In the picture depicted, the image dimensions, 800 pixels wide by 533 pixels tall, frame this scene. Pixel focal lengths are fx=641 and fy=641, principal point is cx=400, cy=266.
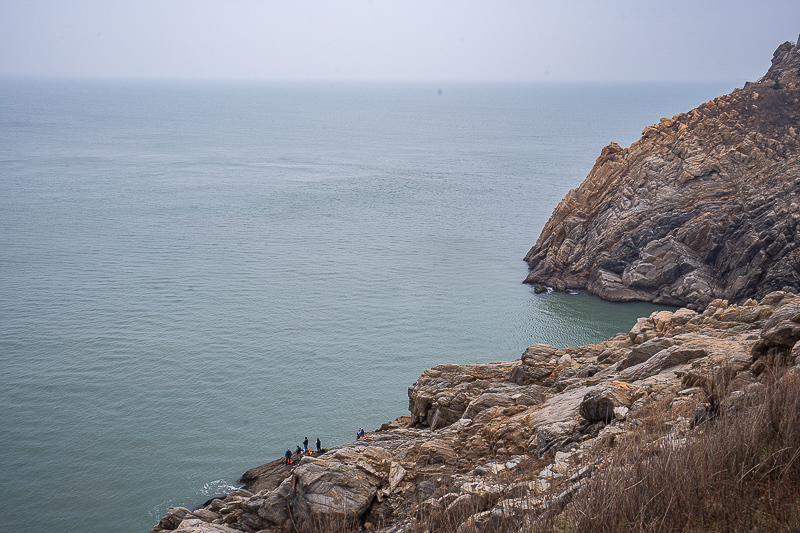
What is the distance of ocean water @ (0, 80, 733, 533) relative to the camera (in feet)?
92.9

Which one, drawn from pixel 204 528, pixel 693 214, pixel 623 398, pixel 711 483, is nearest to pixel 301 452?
pixel 204 528

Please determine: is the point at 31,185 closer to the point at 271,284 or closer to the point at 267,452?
the point at 271,284

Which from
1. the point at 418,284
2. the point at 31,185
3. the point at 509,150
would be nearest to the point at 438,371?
the point at 418,284

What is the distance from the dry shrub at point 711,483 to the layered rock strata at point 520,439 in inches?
24.7

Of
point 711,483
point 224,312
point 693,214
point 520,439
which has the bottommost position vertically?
point 224,312

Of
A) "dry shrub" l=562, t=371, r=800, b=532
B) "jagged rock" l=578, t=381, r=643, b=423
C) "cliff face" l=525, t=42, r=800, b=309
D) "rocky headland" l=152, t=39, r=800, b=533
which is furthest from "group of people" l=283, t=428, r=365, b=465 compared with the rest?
"cliff face" l=525, t=42, r=800, b=309

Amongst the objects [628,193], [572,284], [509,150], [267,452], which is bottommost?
[267,452]

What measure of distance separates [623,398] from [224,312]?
3627cm

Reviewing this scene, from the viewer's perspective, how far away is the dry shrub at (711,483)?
22.5 ft

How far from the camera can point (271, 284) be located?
170 feet

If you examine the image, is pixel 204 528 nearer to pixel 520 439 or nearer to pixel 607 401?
pixel 520 439

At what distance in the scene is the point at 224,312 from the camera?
45.5 m

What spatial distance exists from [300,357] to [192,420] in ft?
28.9

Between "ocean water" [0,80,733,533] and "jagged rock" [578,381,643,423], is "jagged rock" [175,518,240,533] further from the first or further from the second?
"ocean water" [0,80,733,533]
